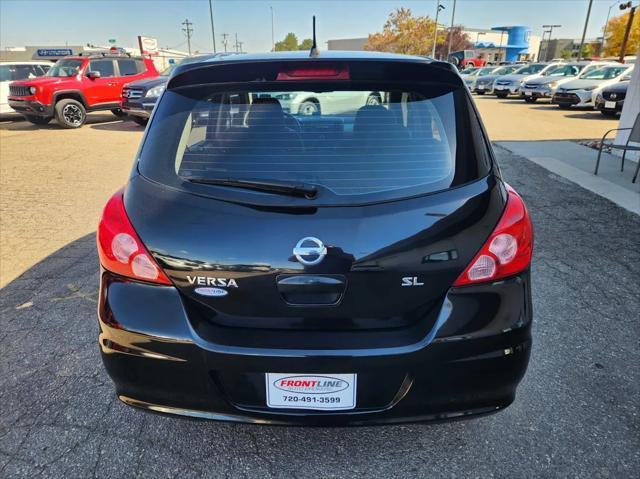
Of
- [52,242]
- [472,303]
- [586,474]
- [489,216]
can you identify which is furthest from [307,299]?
[52,242]

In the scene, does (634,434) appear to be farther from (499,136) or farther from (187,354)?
(499,136)

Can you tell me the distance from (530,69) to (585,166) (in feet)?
62.4

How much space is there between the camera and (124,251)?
176 cm

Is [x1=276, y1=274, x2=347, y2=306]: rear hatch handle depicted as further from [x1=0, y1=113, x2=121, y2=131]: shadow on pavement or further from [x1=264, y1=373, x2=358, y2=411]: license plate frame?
[x1=0, y1=113, x2=121, y2=131]: shadow on pavement

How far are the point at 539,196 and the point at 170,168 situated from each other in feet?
19.3

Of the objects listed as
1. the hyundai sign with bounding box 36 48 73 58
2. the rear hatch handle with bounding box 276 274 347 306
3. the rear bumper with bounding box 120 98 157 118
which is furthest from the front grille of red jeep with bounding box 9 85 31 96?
the hyundai sign with bounding box 36 48 73 58

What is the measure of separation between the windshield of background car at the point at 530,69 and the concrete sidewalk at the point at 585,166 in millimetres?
15505

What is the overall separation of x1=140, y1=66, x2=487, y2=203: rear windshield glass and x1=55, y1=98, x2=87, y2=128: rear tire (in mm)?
13814

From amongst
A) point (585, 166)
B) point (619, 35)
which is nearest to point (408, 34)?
point (619, 35)

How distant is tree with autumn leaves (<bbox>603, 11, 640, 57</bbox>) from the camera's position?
4606cm

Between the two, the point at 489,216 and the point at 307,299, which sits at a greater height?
the point at 489,216

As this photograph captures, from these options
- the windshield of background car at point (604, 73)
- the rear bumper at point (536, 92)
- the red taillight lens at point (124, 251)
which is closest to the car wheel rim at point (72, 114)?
the red taillight lens at point (124, 251)

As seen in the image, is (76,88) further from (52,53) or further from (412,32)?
(412,32)

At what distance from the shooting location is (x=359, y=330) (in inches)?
66.6
